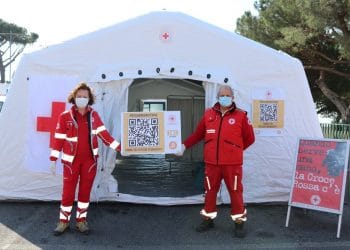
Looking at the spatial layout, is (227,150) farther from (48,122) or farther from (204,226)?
(48,122)

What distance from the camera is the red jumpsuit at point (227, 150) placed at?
575 cm

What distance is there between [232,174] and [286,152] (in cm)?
184

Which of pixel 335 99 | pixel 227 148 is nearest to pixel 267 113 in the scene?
pixel 227 148

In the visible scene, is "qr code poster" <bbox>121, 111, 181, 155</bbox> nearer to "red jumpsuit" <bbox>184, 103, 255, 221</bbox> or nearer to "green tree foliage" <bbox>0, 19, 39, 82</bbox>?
"red jumpsuit" <bbox>184, 103, 255, 221</bbox>

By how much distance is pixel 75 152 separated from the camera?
5598 millimetres

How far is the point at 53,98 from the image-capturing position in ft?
22.7

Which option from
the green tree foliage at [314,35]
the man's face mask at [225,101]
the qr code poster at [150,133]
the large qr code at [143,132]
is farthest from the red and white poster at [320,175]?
Result: the green tree foliage at [314,35]

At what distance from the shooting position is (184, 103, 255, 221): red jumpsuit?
5.75 meters

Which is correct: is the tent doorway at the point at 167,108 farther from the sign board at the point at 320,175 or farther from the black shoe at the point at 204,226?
the sign board at the point at 320,175

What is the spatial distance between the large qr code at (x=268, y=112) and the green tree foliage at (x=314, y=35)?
397 inches

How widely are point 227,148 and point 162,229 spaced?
1.40 m

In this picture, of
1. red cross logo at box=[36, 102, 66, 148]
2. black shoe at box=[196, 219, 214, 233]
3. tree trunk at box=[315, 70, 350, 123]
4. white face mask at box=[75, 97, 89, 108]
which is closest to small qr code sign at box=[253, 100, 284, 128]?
black shoe at box=[196, 219, 214, 233]

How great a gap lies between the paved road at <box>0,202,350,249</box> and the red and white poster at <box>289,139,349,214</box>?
402mm

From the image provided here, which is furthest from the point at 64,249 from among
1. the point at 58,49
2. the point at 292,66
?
the point at 292,66
